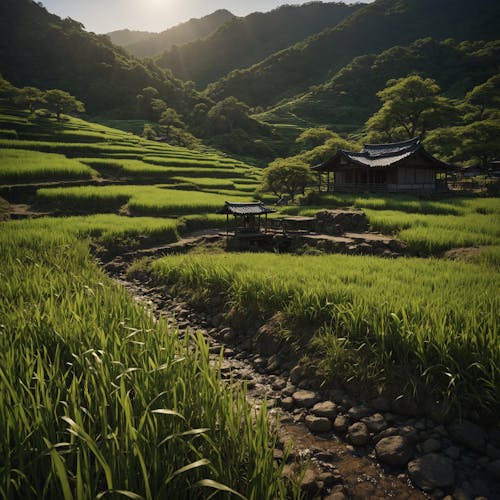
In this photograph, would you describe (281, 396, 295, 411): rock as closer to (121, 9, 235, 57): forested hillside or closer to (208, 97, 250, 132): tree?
(208, 97, 250, 132): tree

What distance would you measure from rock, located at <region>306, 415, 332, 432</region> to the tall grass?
41.3 inches

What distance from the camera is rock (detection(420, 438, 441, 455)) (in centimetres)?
346

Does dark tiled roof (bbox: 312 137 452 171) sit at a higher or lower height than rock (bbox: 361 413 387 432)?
higher

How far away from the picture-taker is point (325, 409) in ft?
13.5

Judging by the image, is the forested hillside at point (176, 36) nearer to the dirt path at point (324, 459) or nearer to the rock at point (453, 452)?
the dirt path at point (324, 459)

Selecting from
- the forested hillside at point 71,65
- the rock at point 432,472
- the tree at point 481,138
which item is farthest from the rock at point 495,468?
the forested hillside at point 71,65

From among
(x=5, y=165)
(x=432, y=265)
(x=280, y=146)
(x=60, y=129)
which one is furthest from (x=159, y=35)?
(x=432, y=265)

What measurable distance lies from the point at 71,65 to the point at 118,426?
279ft

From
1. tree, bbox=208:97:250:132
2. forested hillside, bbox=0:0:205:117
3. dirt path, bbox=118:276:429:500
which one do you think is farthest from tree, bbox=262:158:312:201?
forested hillside, bbox=0:0:205:117

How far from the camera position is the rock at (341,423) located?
387 cm

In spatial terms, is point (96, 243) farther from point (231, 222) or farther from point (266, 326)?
point (266, 326)

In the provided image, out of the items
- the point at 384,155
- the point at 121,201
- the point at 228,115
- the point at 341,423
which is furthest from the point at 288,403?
the point at 228,115

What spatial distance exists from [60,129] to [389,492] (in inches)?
1430

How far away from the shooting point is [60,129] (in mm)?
31359
